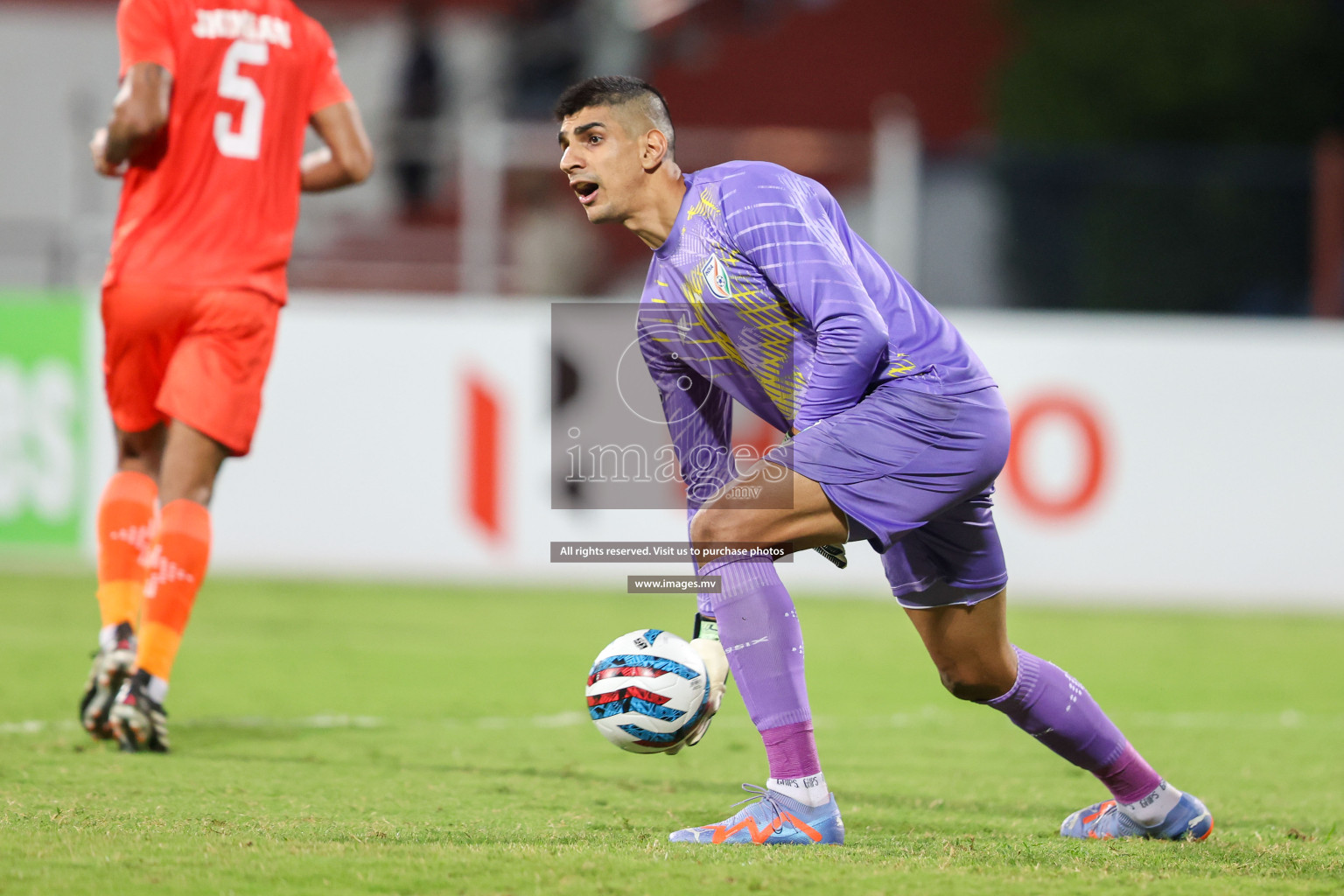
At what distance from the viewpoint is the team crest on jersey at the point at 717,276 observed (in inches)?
155

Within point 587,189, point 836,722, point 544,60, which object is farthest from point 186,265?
point 544,60

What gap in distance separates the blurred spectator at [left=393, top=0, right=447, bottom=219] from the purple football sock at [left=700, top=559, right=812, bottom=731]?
28.3 ft

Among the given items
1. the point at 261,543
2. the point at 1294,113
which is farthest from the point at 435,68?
the point at 1294,113

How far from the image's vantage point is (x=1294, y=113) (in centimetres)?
1869

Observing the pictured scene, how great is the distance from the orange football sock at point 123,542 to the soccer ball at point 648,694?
6.38 feet

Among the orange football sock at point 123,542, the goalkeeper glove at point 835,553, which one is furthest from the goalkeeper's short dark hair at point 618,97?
the orange football sock at point 123,542

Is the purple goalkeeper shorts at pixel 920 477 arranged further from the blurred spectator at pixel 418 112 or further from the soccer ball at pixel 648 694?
the blurred spectator at pixel 418 112

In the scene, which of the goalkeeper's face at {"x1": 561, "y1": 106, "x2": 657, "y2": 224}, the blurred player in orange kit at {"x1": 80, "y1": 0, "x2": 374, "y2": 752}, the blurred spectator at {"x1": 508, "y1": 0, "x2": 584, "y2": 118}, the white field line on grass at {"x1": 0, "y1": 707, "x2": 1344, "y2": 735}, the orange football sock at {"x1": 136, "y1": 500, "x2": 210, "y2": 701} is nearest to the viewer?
the goalkeeper's face at {"x1": 561, "y1": 106, "x2": 657, "y2": 224}

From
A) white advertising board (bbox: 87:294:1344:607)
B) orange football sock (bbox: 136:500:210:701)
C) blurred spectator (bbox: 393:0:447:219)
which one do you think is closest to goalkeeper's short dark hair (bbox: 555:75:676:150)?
orange football sock (bbox: 136:500:210:701)

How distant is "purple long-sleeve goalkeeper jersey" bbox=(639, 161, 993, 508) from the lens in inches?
149

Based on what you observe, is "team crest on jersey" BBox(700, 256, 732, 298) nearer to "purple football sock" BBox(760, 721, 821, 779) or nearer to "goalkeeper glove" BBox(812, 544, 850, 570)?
"goalkeeper glove" BBox(812, 544, 850, 570)

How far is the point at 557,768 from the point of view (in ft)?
16.6

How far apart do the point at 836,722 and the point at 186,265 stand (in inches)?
114

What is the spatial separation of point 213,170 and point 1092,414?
6.83m
